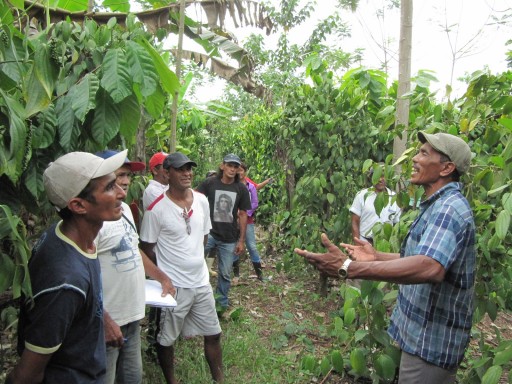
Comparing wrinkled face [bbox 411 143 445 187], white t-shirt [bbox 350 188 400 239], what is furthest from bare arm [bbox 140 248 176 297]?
white t-shirt [bbox 350 188 400 239]

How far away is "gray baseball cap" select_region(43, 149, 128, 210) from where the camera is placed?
169cm

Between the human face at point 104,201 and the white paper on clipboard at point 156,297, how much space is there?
985mm

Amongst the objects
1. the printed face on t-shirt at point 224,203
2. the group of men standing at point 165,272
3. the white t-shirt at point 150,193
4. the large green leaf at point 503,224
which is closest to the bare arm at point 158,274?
the group of men standing at point 165,272

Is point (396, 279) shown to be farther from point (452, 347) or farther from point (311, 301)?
point (311, 301)

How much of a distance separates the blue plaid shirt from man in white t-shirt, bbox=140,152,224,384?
148 cm

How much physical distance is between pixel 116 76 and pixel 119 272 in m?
1.01

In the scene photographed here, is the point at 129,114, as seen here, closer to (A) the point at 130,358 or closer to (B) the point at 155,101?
(B) the point at 155,101

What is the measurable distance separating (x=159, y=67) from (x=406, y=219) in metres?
1.66

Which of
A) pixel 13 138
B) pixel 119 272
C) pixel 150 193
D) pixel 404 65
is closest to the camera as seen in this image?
pixel 13 138

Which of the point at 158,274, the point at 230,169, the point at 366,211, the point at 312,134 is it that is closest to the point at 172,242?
the point at 158,274

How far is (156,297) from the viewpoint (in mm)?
2787

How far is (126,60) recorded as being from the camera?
1951 mm

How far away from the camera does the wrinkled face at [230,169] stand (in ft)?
16.6

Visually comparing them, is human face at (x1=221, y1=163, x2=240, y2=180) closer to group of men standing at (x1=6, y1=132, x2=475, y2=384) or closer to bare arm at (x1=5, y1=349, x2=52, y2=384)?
group of men standing at (x1=6, y1=132, x2=475, y2=384)
